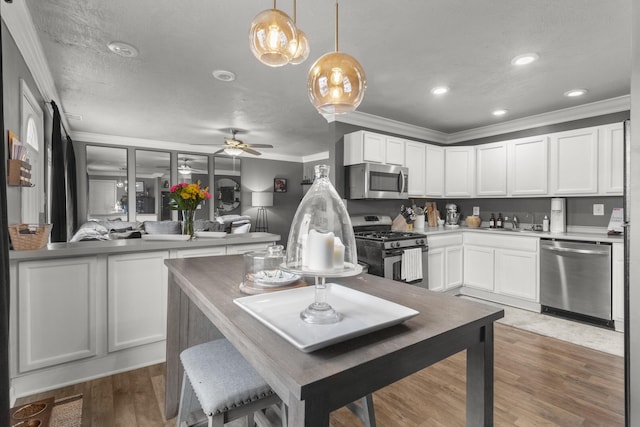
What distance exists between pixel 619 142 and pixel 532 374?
2.66 m

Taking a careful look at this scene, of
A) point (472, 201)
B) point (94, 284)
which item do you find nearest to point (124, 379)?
point (94, 284)

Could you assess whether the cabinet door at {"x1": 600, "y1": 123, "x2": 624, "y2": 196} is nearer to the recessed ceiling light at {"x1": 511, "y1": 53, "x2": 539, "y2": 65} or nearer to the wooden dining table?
the recessed ceiling light at {"x1": 511, "y1": 53, "x2": 539, "y2": 65}

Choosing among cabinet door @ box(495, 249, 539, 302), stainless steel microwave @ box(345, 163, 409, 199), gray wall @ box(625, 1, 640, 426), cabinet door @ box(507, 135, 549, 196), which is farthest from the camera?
cabinet door @ box(507, 135, 549, 196)

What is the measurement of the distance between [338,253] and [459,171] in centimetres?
444

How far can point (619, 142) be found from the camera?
332 centimetres

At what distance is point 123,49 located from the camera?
8.06 feet

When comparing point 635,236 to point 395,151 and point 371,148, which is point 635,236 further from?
point 395,151

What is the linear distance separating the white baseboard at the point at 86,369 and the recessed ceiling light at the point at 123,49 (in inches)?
90.1

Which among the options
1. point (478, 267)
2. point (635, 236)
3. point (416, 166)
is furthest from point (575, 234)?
point (635, 236)

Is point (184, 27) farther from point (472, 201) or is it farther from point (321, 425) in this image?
point (472, 201)

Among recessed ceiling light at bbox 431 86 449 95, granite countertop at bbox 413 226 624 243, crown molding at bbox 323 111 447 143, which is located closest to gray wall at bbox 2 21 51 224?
crown molding at bbox 323 111 447 143

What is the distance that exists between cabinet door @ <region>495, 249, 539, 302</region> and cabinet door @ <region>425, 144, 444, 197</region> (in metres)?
1.16

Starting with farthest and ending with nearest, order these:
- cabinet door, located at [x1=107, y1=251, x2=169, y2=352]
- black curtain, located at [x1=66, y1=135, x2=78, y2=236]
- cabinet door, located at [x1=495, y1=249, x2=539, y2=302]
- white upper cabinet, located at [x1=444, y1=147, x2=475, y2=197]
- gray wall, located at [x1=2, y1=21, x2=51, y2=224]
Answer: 1. white upper cabinet, located at [x1=444, y1=147, x2=475, y2=197]
2. black curtain, located at [x1=66, y1=135, x2=78, y2=236]
3. cabinet door, located at [x1=495, y1=249, x2=539, y2=302]
4. cabinet door, located at [x1=107, y1=251, x2=169, y2=352]
5. gray wall, located at [x1=2, y1=21, x2=51, y2=224]

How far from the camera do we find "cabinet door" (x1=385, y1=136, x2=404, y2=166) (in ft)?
13.3
